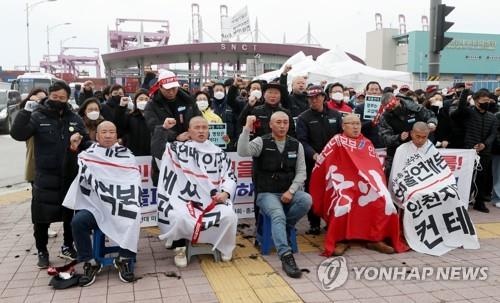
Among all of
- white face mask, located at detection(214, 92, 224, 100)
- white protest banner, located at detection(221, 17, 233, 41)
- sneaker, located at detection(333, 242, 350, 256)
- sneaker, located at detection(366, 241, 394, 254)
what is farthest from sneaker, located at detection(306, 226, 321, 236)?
white protest banner, located at detection(221, 17, 233, 41)

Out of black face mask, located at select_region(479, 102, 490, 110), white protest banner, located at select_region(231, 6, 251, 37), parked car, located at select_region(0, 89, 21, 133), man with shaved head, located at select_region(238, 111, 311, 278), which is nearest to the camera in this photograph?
man with shaved head, located at select_region(238, 111, 311, 278)

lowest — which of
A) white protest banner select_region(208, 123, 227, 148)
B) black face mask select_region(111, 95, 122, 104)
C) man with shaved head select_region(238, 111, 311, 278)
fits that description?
man with shaved head select_region(238, 111, 311, 278)

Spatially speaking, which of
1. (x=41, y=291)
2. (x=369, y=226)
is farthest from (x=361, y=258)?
(x=41, y=291)

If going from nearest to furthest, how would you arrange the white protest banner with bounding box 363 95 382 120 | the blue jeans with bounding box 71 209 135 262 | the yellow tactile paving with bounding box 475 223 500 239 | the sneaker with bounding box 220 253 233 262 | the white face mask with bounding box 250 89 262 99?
the blue jeans with bounding box 71 209 135 262
the sneaker with bounding box 220 253 233 262
the yellow tactile paving with bounding box 475 223 500 239
the white protest banner with bounding box 363 95 382 120
the white face mask with bounding box 250 89 262 99

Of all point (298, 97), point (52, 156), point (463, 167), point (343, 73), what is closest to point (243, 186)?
Answer: point (298, 97)

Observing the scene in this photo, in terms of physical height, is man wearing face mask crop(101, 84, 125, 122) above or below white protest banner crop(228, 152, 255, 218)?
above

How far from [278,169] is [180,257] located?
54.9 inches

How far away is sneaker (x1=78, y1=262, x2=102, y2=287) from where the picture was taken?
4219 mm

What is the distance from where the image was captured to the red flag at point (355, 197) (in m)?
5.13

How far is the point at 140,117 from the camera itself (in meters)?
6.22

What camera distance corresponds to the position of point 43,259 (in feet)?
15.6

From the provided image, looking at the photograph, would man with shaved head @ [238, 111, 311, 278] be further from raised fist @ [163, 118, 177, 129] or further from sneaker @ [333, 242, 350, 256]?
raised fist @ [163, 118, 177, 129]

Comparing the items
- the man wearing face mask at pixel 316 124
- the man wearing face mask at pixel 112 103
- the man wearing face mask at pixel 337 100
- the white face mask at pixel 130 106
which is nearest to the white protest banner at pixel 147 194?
the man wearing face mask at pixel 112 103

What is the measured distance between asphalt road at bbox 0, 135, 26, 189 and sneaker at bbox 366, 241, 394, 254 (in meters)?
7.47
